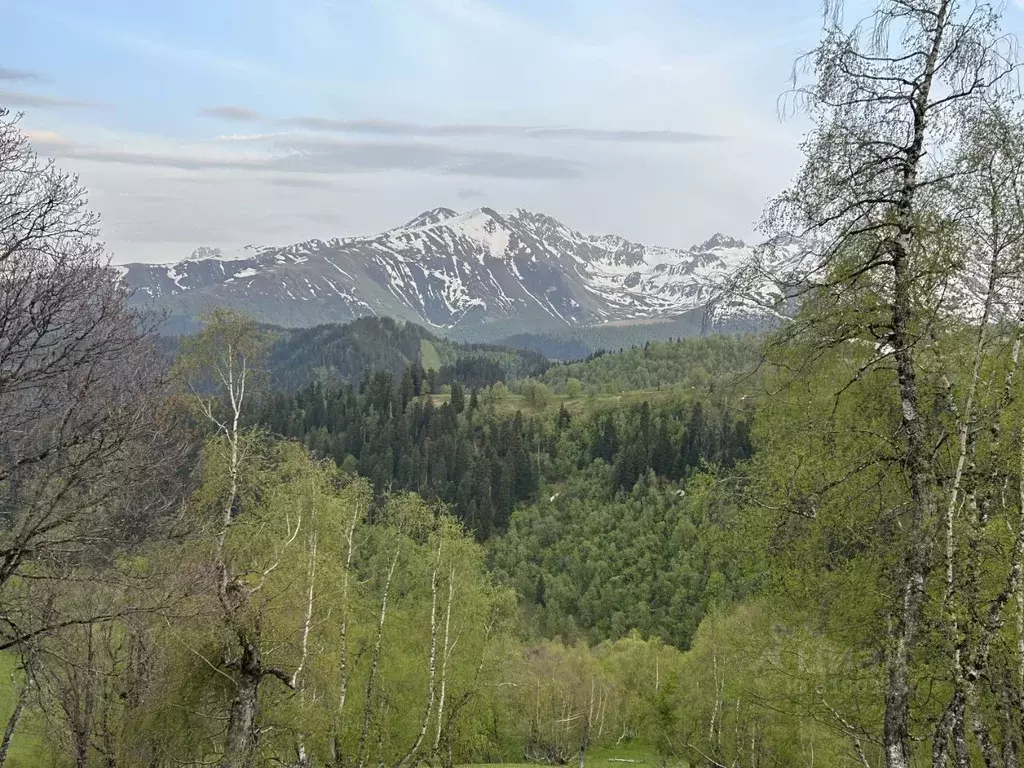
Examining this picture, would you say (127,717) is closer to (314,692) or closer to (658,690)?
(314,692)

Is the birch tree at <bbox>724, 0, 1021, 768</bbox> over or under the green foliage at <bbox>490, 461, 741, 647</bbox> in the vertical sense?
over

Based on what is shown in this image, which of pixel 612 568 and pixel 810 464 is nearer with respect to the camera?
Result: pixel 810 464

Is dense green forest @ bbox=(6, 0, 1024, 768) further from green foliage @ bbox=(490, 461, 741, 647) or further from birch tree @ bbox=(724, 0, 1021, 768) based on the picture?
green foliage @ bbox=(490, 461, 741, 647)

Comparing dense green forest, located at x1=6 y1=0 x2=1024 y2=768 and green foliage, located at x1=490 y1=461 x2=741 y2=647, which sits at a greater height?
dense green forest, located at x1=6 y1=0 x2=1024 y2=768

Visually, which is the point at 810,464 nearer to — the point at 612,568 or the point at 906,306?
the point at 906,306

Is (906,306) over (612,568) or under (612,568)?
over

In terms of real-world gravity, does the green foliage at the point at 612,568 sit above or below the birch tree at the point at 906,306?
below

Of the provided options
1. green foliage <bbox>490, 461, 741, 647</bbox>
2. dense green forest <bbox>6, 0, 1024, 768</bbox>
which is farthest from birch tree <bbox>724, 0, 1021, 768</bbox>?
green foliage <bbox>490, 461, 741, 647</bbox>

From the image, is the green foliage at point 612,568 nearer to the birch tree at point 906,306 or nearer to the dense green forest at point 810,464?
the dense green forest at point 810,464

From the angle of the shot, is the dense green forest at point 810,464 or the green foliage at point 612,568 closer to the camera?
the dense green forest at point 810,464

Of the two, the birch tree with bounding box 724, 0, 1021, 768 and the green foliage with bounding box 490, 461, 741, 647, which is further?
the green foliage with bounding box 490, 461, 741, 647

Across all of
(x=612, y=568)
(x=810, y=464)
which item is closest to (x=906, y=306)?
(x=810, y=464)

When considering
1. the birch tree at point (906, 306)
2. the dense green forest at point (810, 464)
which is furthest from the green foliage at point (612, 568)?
the birch tree at point (906, 306)

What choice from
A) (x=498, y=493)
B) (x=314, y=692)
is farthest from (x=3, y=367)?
(x=498, y=493)
